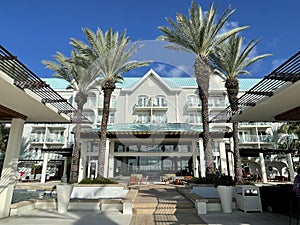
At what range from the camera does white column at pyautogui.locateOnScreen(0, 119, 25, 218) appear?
7.12 m

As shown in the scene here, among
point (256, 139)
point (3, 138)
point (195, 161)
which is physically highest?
point (256, 139)

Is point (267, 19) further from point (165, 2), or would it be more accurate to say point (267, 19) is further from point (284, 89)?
point (284, 89)

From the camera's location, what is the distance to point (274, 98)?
6.70 metres

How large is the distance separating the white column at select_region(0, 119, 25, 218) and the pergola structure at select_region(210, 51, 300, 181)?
8.55m

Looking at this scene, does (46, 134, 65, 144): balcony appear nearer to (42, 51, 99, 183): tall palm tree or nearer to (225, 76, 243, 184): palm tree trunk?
(42, 51, 99, 183): tall palm tree

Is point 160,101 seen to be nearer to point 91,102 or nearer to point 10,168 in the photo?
point 91,102

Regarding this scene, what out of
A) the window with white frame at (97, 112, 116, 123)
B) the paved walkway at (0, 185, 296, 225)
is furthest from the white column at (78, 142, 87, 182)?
the paved walkway at (0, 185, 296, 225)

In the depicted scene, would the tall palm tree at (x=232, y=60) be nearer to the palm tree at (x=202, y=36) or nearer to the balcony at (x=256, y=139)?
the palm tree at (x=202, y=36)

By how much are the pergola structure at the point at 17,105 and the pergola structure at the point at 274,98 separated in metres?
6.54

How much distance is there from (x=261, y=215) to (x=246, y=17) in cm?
1231

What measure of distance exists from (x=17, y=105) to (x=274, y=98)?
8541 millimetres

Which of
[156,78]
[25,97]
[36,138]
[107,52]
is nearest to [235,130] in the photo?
[107,52]

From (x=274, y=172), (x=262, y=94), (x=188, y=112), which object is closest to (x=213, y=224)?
(x=262, y=94)

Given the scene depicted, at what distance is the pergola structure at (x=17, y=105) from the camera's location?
5172mm
